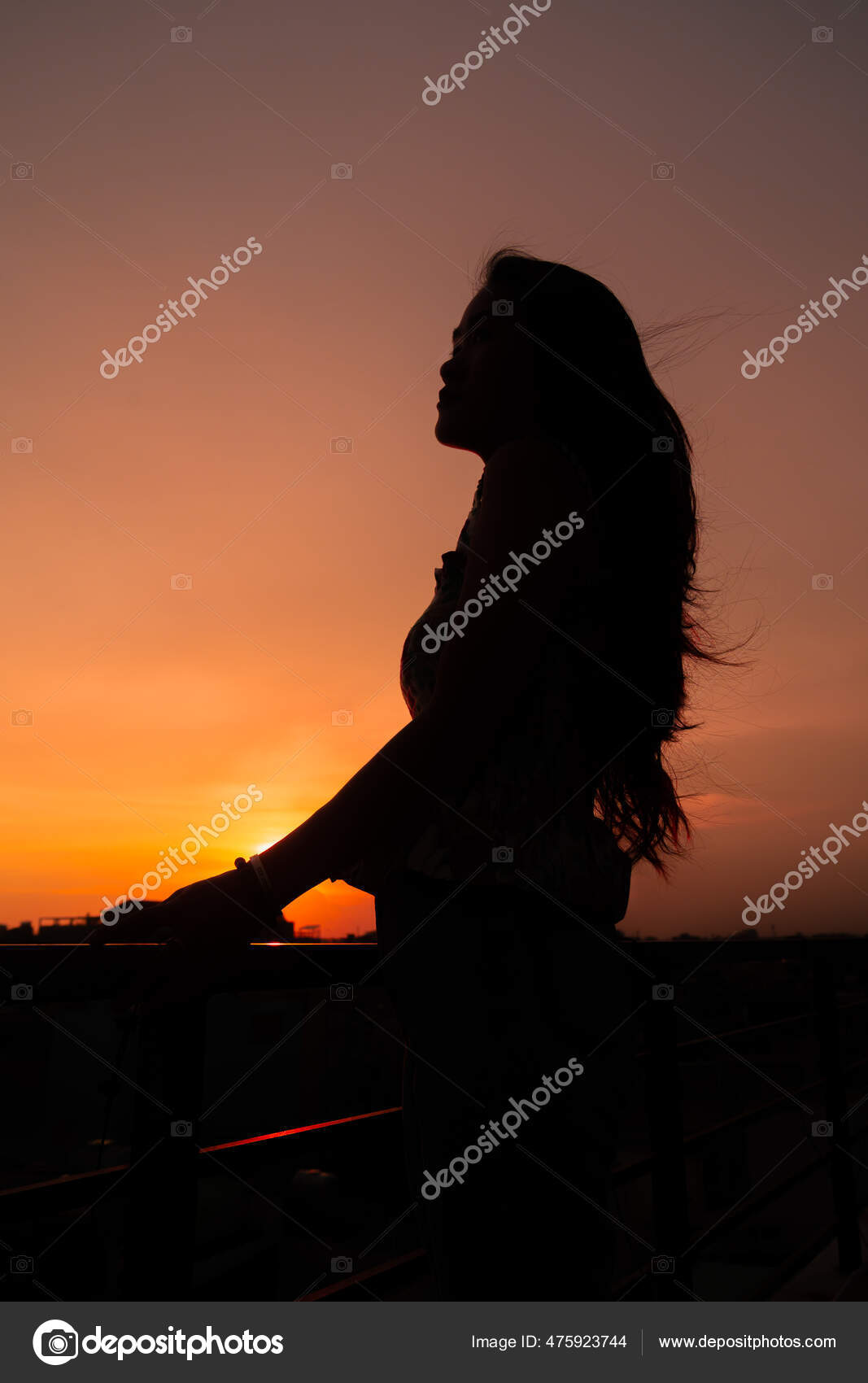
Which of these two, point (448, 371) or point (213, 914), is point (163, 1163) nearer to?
point (213, 914)

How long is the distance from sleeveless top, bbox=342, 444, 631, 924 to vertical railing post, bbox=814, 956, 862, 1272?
7.00 feet

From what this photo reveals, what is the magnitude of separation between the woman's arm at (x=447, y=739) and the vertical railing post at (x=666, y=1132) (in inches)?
46.3

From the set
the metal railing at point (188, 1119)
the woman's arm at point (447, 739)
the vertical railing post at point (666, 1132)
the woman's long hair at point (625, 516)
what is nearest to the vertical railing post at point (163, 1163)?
the metal railing at point (188, 1119)

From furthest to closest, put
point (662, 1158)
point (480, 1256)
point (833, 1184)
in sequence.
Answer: point (833, 1184) → point (662, 1158) → point (480, 1256)

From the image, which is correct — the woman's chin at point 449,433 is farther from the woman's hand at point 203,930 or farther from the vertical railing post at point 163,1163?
the vertical railing post at point 163,1163

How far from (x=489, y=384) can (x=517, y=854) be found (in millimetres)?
552

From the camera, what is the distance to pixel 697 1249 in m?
1.81

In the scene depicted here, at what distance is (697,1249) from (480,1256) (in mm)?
1434
